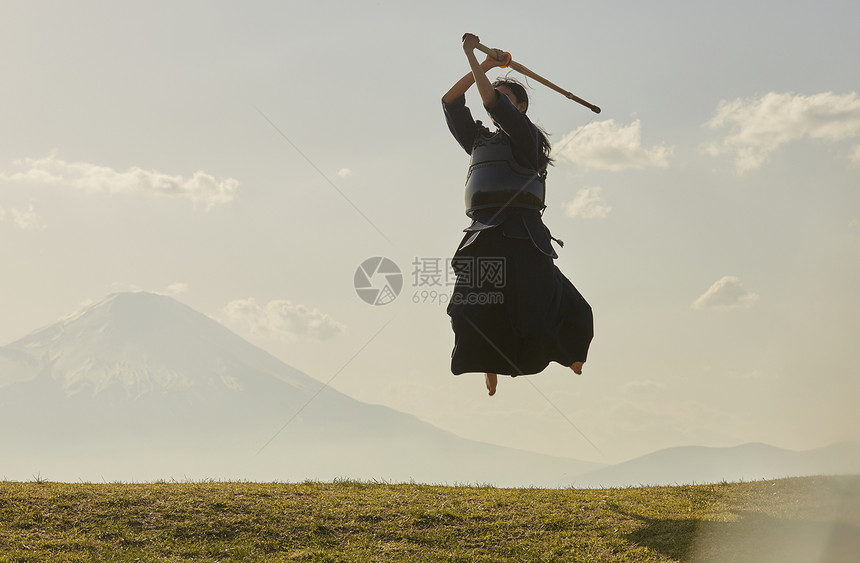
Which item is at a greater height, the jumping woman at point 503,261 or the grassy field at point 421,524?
the jumping woman at point 503,261

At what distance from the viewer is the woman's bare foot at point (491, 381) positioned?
8.71 metres

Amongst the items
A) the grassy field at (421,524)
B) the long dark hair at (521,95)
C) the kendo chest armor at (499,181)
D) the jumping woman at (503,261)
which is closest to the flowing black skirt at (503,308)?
the jumping woman at (503,261)

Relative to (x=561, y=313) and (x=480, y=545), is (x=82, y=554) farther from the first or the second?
(x=561, y=313)

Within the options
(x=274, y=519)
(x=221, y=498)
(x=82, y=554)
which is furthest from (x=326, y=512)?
(x=82, y=554)

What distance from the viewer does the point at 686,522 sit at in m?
9.63

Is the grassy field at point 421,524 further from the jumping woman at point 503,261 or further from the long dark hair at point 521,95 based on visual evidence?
the long dark hair at point 521,95

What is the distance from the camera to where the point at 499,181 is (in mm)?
8500

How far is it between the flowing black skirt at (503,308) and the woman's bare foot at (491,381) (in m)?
0.27

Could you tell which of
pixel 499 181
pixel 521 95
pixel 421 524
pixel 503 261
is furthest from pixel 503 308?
pixel 421 524

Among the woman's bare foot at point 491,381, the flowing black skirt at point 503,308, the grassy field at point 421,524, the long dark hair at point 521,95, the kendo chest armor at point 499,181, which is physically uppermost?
the long dark hair at point 521,95

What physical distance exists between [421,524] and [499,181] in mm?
4553

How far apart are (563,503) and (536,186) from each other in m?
4.78

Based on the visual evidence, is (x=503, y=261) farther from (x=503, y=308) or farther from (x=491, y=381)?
(x=491, y=381)

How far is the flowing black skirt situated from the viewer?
8.49 metres
